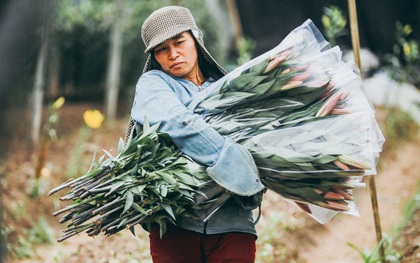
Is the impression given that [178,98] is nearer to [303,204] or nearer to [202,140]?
[202,140]

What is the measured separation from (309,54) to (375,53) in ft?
19.4

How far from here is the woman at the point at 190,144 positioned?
2234 mm

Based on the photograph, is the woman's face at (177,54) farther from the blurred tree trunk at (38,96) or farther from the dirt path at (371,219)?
the blurred tree trunk at (38,96)

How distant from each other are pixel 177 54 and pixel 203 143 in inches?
17.5

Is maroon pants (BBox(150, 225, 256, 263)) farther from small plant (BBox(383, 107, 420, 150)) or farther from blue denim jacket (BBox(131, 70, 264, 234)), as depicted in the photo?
small plant (BBox(383, 107, 420, 150))

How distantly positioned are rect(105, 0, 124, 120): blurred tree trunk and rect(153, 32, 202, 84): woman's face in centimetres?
511

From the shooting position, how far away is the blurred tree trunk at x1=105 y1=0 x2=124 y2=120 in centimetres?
753

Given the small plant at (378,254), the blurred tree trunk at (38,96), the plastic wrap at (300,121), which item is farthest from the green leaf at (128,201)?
the blurred tree trunk at (38,96)

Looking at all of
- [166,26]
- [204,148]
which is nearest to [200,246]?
[204,148]

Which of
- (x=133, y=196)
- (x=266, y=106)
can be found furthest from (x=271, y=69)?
(x=133, y=196)

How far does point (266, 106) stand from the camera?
2408mm

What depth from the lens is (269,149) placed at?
2316 millimetres

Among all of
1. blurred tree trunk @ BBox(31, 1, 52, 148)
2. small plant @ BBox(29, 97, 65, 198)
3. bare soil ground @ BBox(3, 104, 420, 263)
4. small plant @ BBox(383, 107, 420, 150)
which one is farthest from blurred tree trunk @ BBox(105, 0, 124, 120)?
small plant @ BBox(383, 107, 420, 150)

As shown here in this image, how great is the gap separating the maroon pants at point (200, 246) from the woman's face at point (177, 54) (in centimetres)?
63
